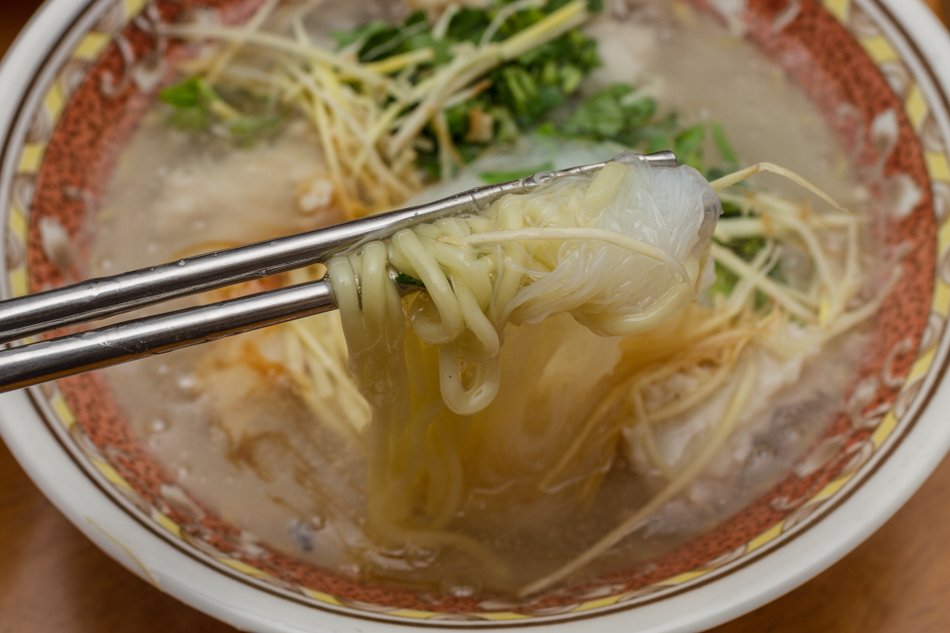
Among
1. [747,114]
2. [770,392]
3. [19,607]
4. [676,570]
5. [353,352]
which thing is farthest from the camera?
[747,114]

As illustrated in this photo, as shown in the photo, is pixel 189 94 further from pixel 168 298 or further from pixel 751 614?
pixel 751 614

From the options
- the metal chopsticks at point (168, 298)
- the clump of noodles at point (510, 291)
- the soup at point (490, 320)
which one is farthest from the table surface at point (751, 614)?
the metal chopsticks at point (168, 298)

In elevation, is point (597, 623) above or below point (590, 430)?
below

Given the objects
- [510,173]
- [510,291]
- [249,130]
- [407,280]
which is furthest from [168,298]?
[249,130]

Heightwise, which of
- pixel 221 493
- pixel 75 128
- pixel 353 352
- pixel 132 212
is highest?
pixel 75 128

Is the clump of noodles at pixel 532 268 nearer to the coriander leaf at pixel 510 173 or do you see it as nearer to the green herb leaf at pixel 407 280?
Result: the green herb leaf at pixel 407 280

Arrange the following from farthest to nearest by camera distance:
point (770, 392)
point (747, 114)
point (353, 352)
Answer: point (747, 114), point (770, 392), point (353, 352)

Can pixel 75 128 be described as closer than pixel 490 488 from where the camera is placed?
No

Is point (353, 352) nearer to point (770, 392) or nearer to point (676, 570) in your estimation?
point (676, 570)

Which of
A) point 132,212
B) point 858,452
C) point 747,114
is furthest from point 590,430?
point 132,212
